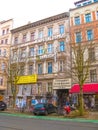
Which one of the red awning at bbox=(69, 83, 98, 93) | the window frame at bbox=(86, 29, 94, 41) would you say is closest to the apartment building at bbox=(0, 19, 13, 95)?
the red awning at bbox=(69, 83, 98, 93)

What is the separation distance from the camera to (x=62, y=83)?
103 ft

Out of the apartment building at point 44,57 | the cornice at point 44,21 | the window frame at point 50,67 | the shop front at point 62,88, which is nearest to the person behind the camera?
the shop front at point 62,88

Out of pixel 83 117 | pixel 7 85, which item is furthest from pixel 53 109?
pixel 7 85

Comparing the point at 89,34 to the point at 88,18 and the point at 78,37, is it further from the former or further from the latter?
the point at 88,18

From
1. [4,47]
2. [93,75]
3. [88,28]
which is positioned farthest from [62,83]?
[4,47]

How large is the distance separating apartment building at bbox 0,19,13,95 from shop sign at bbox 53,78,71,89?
12.2 metres

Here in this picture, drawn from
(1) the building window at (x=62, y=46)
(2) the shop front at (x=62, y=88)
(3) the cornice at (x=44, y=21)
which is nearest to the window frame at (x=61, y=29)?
(3) the cornice at (x=44, y=21)

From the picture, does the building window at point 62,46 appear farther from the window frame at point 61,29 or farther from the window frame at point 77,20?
the window frame at point 77,20

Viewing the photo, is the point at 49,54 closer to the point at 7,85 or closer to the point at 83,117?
the point at 7,85

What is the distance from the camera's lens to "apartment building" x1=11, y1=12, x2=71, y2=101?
32594 mm

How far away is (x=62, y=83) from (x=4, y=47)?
58.0 feet

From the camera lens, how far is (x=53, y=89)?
106 ft

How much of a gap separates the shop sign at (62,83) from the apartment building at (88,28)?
82.6 inches

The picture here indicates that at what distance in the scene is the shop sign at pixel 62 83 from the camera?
3077 centimetres
